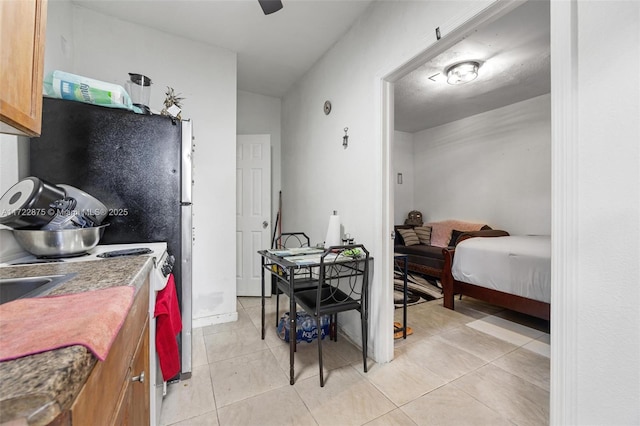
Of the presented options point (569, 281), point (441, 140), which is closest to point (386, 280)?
point (569, 281)

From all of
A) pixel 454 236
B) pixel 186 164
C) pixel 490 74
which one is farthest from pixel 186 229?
pixel 454 236

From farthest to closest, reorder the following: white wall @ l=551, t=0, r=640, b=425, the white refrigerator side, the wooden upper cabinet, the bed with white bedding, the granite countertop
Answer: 1. the bed with white bedding
2. the white refrigerator side
3. white wall @ l=551, t=0, r=640, b=425
4. the wooden upper cabinet
5. the granite countertop

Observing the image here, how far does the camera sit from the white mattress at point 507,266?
236 cm

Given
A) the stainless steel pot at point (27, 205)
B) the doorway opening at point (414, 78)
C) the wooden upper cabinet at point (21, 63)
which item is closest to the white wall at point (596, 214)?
the doorway opening at point (414, 78)

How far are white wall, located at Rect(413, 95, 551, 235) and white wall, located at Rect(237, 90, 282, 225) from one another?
313 cm

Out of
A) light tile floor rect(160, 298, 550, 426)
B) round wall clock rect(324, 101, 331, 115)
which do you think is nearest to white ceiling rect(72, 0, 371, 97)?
round wall clock rect(324, 101, 331, 115)

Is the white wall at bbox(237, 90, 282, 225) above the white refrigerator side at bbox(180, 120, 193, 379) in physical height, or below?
above

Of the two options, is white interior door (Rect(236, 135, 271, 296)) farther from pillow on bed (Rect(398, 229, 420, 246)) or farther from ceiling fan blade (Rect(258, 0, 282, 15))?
pillow on bed (Rect(398, 229, 420, 246))

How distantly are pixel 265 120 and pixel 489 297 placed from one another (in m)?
3.59

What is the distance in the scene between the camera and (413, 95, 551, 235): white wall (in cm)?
379

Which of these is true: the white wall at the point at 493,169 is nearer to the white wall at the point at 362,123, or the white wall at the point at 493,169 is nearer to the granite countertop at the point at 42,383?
the white wall at the point at 362,123

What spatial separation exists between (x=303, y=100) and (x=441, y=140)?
10.4 ft

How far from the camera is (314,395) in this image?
1.64 metres

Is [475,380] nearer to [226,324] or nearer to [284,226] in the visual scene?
[226,324]
